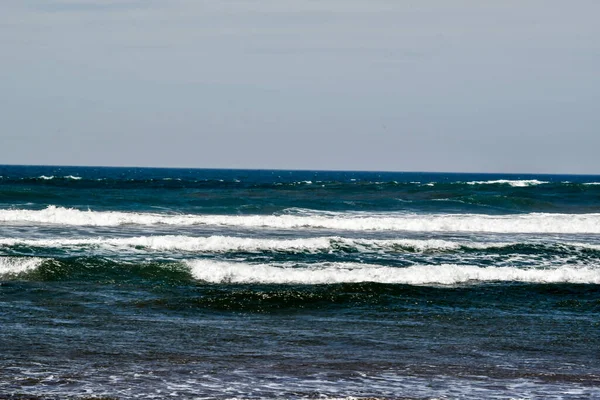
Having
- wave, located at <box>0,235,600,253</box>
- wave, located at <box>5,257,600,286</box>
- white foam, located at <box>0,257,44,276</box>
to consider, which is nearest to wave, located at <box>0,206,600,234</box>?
wave, located at <box>0,235,600,253</box>

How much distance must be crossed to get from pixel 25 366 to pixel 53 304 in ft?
12.3

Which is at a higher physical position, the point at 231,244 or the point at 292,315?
the point at 231,244

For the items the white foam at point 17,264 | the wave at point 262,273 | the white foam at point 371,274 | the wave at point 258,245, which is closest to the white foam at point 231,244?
the wave at point 258,245

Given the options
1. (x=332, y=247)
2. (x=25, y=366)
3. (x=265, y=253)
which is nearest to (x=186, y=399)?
(x=25, y=366)

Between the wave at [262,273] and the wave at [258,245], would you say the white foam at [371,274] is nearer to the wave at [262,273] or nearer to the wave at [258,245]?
the wave at [262,273]

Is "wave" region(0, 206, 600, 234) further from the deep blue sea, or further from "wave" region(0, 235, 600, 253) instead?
"wave" region(0, 235, 600, 253)

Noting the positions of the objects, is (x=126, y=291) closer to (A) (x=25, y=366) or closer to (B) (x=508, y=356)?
(A) (x=25, y=366)

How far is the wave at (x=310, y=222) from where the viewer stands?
26.6 meters

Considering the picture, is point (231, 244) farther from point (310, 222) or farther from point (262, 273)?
point (310, 222)

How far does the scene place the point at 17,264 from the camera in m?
15.2

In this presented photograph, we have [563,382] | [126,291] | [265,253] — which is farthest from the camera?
[265,253]

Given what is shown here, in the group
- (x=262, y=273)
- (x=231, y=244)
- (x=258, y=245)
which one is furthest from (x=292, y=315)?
(x=231, y=244)

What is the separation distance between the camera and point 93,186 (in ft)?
163

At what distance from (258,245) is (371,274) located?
453 centimetres
